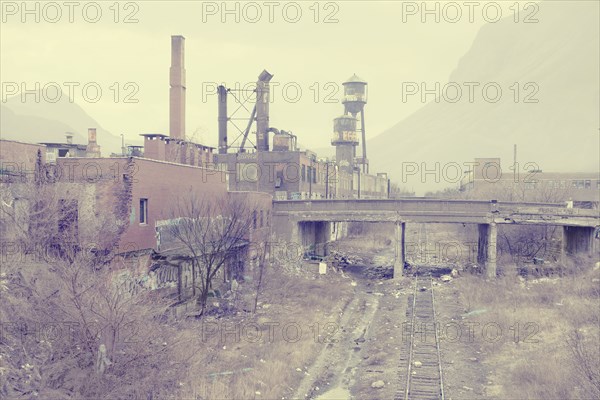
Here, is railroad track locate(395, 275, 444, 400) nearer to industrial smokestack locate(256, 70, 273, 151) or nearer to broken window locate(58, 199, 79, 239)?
broken window locate(58, 199, 79, 239)

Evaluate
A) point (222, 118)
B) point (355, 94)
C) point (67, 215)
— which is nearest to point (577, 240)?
point (67, 215)

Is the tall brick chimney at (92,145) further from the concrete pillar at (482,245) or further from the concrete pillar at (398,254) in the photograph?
the concrete pillar at (482,245)

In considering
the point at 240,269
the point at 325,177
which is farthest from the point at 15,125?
the point at 240,269

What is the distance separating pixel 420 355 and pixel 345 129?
5284cm

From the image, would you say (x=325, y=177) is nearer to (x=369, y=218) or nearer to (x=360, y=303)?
(x=369, y=218)

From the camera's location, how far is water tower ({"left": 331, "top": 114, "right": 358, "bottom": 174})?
223 feet

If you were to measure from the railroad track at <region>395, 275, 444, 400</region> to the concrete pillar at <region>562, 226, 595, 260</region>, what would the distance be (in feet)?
41.3

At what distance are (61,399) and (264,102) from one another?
3732cm

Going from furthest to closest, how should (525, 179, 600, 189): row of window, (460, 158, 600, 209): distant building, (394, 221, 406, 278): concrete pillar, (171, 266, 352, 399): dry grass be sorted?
(525, 179, 600, 189): row of window < (460, 158, 600, 209): distant building < (394, 221, 406, 278): concrete pillar < (171, 266, 352, 399): dry grass

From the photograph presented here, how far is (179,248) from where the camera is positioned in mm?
23203

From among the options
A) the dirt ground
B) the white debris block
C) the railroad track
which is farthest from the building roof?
the railroad track

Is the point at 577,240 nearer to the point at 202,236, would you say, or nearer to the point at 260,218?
the point at 260,218

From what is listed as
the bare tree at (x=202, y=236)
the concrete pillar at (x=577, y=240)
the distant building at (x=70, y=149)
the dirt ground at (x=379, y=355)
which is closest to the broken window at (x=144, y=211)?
the bare tree at (x=202, y=236)

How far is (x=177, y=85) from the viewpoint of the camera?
34.9 meters
